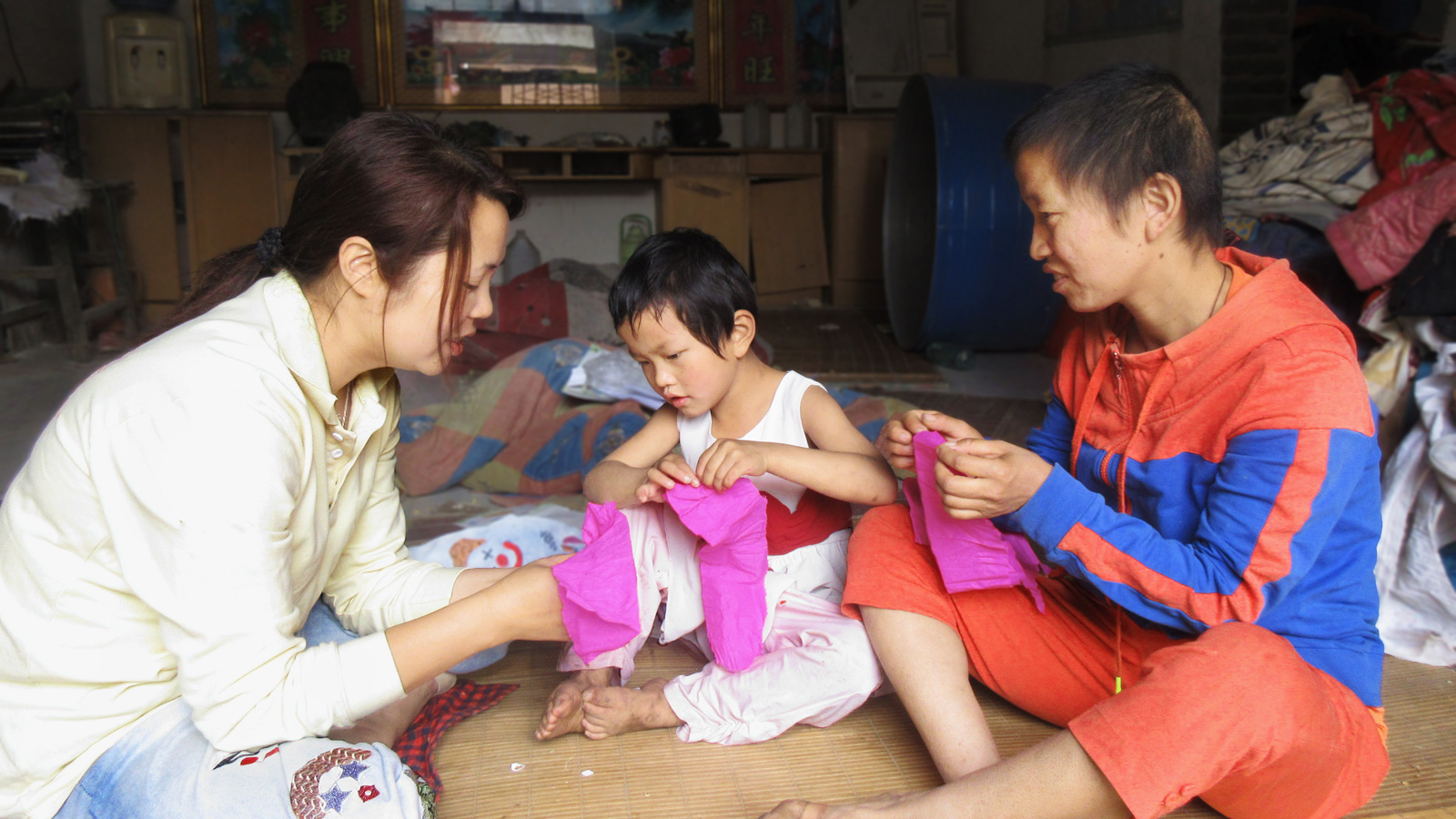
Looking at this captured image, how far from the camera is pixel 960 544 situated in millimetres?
1376

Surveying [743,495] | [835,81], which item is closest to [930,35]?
[835,81]

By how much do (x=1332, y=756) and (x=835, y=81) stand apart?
19.6 feet

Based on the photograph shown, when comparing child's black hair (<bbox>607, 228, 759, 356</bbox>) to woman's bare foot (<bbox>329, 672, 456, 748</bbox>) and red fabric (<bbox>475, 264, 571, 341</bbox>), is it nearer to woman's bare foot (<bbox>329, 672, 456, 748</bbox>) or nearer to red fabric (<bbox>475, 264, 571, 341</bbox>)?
woman's bare foot (<bbox>329, 672, 456, 748</bbox>)

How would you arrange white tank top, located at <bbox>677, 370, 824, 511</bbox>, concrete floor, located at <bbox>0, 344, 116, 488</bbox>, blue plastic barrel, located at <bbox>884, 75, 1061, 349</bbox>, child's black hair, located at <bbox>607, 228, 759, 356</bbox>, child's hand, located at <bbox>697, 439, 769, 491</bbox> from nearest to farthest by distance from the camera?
child's hand, located at <bbox>697, 439, 769, 491</bbox> → child's black hair, located at <bbox>607, 228, 759, 356</bbox> → white tank top, located at <bbox>677, 370, 824, 511</bbox> → concrete floor, located at <bbox>0, 344, 116, 488</bbox> → blue plastic barrel, located at <bbox>884, 75, 1061, 349</bbox>

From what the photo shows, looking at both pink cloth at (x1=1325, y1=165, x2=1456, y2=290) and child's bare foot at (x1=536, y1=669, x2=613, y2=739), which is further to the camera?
pink cloth at (x1=1325, y1=165, x2=1456, y2=290)

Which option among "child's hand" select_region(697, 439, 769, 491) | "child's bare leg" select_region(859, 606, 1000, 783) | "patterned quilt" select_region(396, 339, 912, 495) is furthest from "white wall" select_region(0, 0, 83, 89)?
"child's bare leg" select_region(859, 606, 1000, 783)

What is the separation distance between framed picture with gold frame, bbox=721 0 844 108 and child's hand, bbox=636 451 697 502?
17.5 ft

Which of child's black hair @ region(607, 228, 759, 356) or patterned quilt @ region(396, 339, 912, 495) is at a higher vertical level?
child's black hair @ region(607, 228, 759, 356)

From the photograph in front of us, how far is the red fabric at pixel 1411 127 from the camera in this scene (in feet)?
8.43

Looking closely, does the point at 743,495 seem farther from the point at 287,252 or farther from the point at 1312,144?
the point at 1312,144

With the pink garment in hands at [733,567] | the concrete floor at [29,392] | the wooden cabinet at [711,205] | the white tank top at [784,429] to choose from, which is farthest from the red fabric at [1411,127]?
the concrete floor at [29,392]

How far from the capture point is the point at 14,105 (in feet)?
15.0

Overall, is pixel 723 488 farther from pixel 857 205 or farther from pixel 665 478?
pixel 857 205

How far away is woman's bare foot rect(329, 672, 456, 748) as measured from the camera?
4.49 feet
